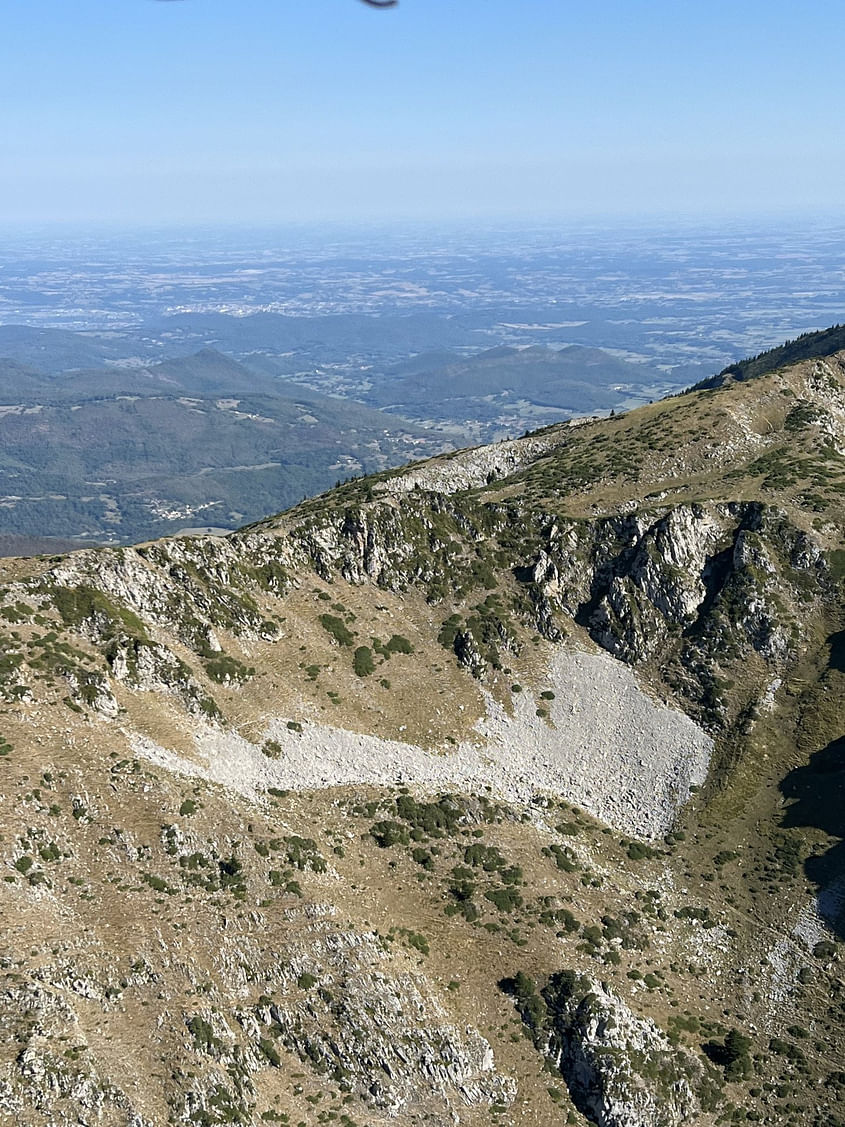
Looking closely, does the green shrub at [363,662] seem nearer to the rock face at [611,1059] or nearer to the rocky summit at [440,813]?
the rocky summit at [440,813]

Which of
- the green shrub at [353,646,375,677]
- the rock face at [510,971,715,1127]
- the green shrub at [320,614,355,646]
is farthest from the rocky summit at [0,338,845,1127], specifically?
the green shrub at [353,646,375,677]

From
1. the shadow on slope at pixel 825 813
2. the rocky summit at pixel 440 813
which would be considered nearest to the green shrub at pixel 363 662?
the rocky summit at pixel 440 813

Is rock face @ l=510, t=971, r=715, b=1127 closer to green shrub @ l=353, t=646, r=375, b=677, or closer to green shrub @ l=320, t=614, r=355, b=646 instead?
green shrub @ l=353, t=646, r=375, b=677

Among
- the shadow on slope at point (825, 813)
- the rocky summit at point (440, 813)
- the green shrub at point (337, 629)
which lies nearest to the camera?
the rocky summit at point (440, 813)

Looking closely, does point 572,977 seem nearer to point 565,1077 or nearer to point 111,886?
point 565,1077

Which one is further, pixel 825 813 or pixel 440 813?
pixel 825 813

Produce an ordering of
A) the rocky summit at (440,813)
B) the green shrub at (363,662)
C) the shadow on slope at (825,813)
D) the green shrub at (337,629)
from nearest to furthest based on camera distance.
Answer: the rocky summit at (440,813) < the shadow on slope at (825,813) < the green shrub at (363,662) < the green shrub at (337,629)

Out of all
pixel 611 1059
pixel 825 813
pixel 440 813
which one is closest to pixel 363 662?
pixel 440 813

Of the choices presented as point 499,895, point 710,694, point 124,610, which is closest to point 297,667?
point 124,610

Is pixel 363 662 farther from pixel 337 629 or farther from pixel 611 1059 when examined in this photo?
pixel 611 1059
